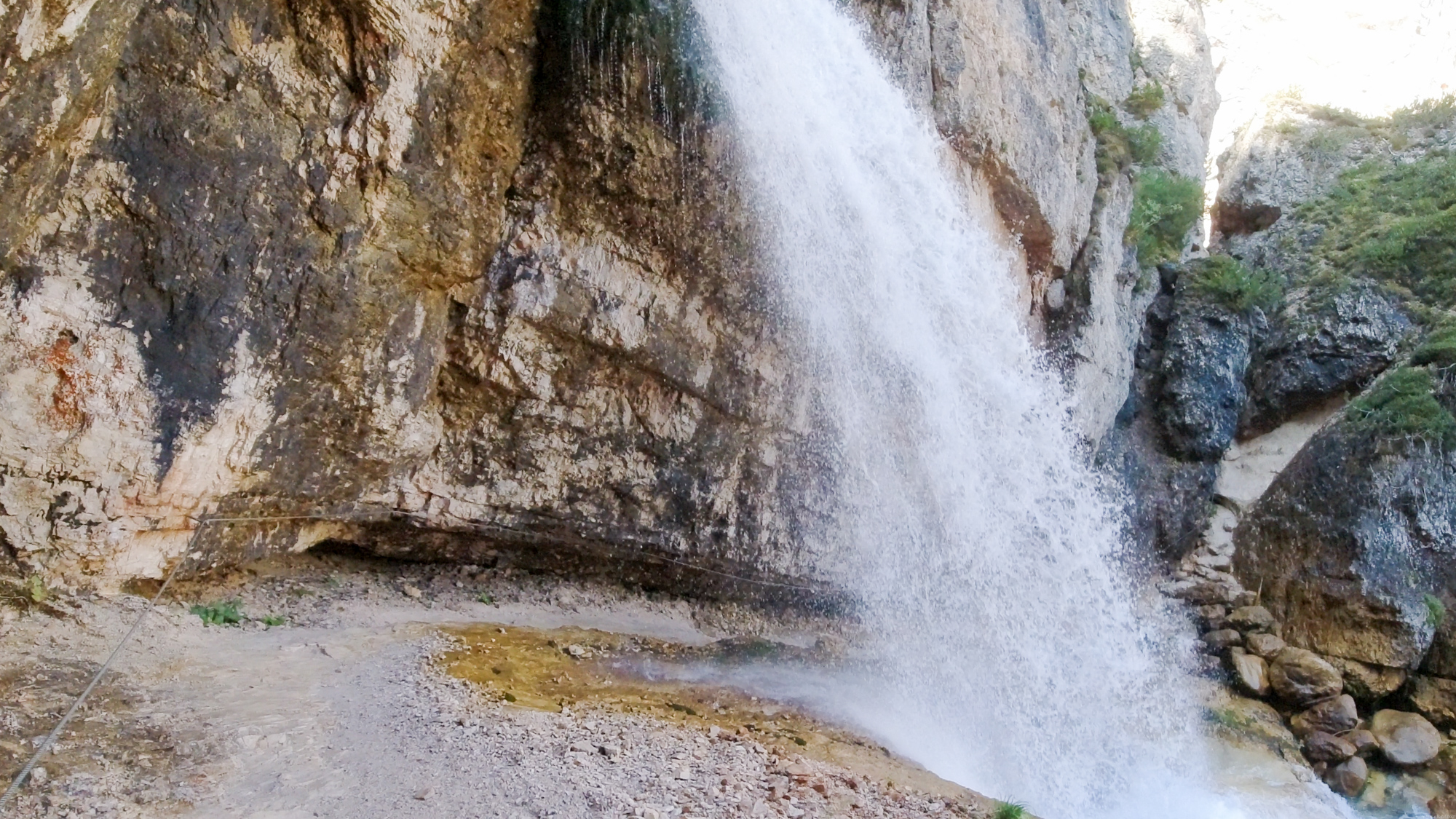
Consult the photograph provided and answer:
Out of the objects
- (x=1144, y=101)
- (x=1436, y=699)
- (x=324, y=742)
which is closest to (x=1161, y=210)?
(x=1144, y=101)

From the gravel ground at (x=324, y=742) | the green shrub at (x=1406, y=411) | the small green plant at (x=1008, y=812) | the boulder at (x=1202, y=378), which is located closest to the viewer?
the gravel ground at (x=324, y=742)

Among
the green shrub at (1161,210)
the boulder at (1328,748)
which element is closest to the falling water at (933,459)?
the boulder at (1328,748)

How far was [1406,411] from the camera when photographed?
1301cm

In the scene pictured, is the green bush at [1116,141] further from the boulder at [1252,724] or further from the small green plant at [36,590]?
the small green plant at [36,590]

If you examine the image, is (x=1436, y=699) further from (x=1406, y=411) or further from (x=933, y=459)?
(x=933, y=459)

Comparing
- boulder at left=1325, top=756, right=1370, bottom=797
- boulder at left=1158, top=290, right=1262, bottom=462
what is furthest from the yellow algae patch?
boulder at left=1158, top=290, right=1262, bottom=462

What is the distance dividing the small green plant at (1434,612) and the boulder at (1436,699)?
699 mm

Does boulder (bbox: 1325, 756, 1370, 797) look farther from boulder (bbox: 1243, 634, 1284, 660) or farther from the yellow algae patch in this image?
the yellow algae patch

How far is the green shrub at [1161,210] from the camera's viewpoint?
624 inches

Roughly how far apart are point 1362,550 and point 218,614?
13.5m

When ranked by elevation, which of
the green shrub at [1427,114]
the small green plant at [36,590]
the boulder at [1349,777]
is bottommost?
the boulder at [1349,777]

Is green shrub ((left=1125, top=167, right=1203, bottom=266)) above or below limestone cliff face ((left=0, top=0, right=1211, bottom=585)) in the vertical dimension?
above

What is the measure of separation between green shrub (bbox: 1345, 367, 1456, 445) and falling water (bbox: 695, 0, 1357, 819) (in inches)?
224

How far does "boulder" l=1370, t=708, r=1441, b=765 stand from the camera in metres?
10.5
